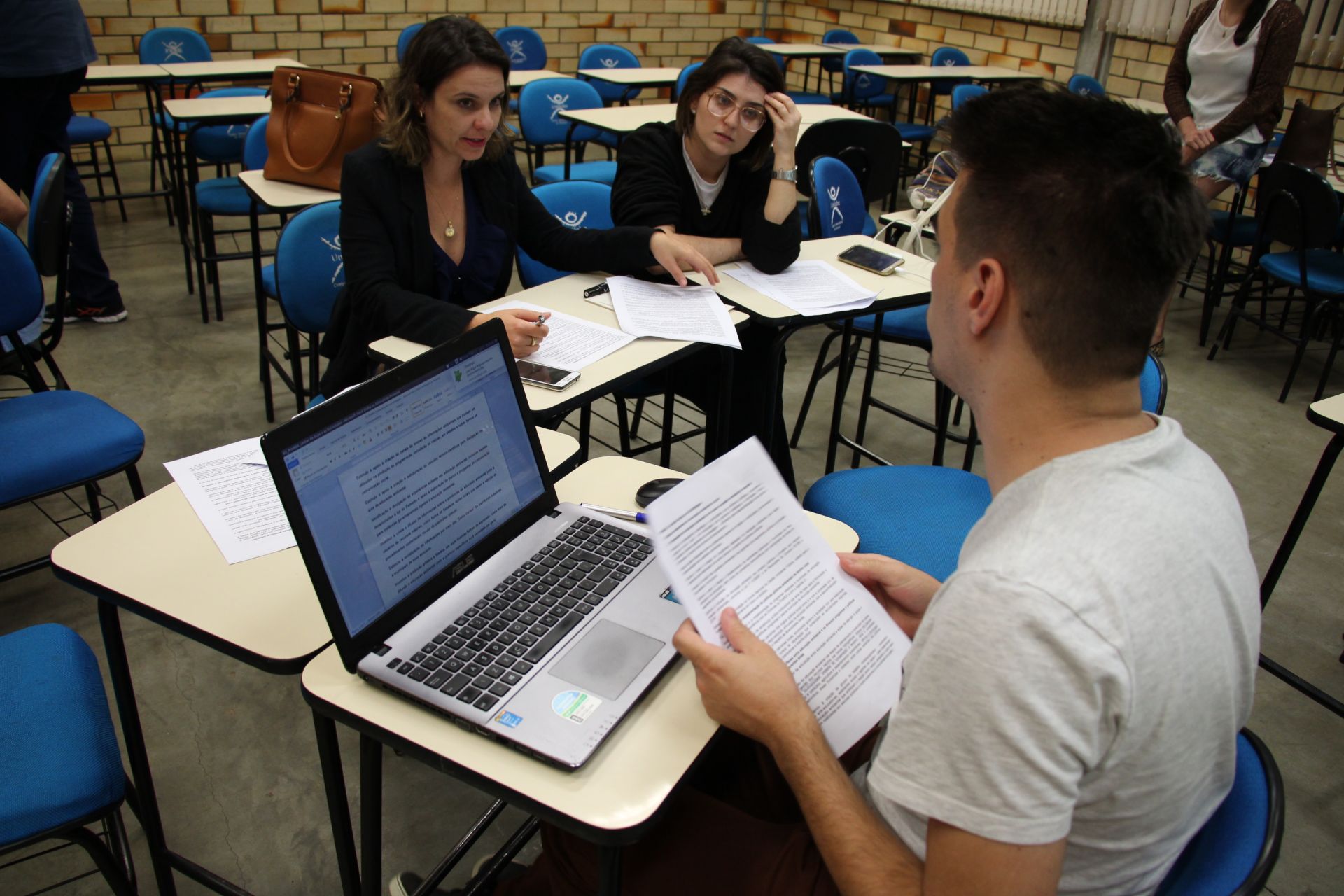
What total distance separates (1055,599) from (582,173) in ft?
13.0

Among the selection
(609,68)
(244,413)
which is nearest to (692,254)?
(244,413)

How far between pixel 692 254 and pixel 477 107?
578 mm

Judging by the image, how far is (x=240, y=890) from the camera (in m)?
1.50

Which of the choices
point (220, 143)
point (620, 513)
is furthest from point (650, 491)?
point (220, 143)

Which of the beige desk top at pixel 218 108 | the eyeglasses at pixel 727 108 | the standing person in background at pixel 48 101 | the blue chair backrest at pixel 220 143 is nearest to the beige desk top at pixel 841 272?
the eyeglasses at pixel 727 108

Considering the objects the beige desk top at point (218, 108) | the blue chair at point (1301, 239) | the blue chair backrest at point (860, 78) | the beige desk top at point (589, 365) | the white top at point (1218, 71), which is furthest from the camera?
the blue chair backrest at point (860, 78)

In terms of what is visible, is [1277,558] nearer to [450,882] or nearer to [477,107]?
[450,882]

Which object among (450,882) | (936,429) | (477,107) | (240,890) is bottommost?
(450,882)

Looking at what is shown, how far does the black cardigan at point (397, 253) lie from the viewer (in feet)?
6.22

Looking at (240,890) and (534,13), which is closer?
(240,890)

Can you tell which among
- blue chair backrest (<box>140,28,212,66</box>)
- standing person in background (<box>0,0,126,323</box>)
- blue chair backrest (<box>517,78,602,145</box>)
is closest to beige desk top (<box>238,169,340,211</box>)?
standing person in background (<box>0,0,126,323</box>)

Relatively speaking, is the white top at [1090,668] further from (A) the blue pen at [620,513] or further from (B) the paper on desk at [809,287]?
(B) the paper on desk at [809,287]

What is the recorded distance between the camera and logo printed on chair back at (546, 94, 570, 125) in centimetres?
485

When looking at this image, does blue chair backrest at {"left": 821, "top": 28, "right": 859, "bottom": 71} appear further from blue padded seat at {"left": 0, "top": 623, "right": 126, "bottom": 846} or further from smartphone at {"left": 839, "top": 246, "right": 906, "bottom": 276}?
blue padded seat at {"left": 0, "top": 623, "right": 126, "bottom": 846}
